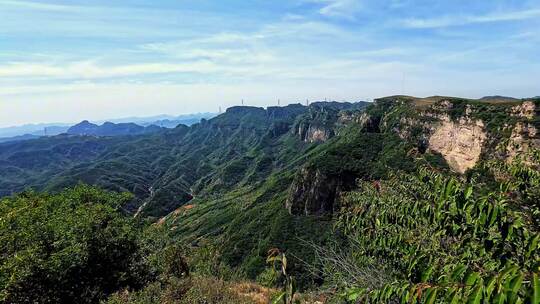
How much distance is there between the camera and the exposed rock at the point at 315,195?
132875 mm

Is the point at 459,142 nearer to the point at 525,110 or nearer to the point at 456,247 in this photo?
the point at 525,110

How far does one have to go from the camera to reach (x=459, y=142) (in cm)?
12450

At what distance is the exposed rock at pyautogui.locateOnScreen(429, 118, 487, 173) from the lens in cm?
11588

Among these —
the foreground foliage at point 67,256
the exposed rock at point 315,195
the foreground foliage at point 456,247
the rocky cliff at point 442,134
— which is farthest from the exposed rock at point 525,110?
the foreground foliage at point 67,256

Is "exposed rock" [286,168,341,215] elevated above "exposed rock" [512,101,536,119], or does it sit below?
below

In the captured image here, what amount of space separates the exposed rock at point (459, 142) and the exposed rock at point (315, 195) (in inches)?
1428

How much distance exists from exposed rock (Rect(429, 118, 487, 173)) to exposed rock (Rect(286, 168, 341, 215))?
119 feet

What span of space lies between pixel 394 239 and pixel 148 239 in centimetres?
1503

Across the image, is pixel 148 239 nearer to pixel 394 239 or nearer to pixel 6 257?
pixel 6 257

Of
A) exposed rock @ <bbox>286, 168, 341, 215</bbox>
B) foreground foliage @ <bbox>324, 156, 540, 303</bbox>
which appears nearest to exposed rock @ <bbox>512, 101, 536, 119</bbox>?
exposed rock @ <bbox>286, 168, 341, 215</bbox>

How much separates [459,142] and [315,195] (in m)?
49.5

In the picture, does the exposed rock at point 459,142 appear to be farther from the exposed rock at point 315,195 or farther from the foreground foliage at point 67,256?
the foreground foliage at point 67,256

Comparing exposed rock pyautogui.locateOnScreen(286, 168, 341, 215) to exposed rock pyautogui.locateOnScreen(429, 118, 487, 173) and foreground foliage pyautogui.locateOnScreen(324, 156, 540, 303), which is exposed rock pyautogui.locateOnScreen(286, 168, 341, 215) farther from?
foreground foliage pyautogui.locateOnScreen(324, 156, 540, 303)

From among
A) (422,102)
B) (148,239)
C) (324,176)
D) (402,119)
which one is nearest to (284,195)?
(324,176)
